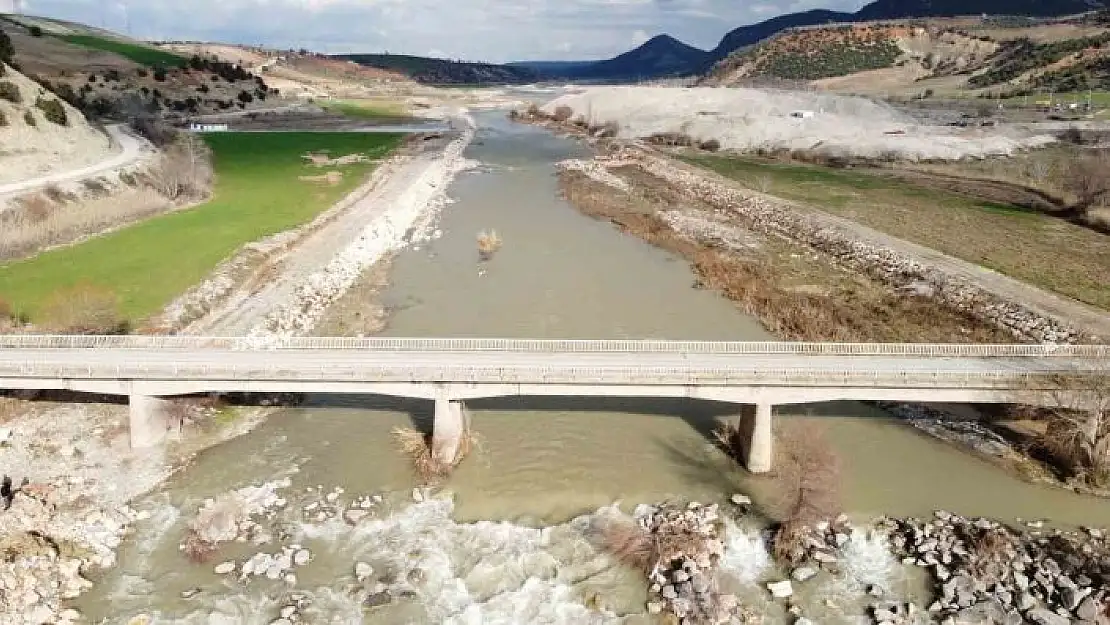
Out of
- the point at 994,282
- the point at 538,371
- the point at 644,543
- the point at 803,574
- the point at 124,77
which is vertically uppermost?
the point at 124,77

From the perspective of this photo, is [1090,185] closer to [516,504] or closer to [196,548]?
[516,504]

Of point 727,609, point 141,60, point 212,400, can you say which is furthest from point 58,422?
point 141,60

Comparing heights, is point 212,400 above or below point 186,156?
below

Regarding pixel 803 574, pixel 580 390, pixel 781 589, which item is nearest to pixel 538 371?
pixel 580 390

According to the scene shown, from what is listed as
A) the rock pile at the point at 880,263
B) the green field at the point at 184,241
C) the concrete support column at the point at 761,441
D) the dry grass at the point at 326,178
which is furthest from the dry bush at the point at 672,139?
the concrete support column at the point at 761,441

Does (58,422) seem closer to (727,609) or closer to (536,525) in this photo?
(536,525)

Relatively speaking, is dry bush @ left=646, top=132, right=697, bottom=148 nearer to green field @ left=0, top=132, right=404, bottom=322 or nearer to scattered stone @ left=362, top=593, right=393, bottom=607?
green field @ left=0, top=132, right=404, bottom=322

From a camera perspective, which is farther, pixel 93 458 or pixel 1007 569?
pixel 93 458
